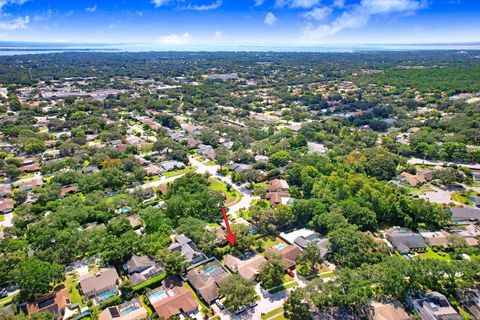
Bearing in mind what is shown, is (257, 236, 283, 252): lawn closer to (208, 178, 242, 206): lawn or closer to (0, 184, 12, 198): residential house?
(208, 178, 242, 206): lawn

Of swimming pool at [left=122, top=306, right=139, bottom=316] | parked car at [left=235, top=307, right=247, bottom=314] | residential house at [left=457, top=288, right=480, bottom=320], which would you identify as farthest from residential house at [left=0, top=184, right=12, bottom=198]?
residential house at [left=457, top=288, right=480, bottom=320]

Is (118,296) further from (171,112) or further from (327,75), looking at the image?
(327,75)

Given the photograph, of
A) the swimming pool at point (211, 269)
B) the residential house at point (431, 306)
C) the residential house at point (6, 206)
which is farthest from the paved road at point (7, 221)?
the residential house at point (431, 306)

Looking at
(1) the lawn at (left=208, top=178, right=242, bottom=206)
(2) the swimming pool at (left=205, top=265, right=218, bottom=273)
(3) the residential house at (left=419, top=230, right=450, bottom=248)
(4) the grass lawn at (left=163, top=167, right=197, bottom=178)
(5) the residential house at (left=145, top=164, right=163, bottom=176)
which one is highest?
(5) the residential house at (left=145, top=164, right=163, bottom=176)

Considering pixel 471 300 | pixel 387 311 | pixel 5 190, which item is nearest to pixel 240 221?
pixel 387 311

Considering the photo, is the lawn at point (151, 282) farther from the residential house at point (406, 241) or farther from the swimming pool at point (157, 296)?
the residential house at point (406, 241)

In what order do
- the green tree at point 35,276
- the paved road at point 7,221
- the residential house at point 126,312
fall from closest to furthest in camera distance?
the residential house at point 126,312 → the green tree at point 35,276 → the paved road at point 7,221
